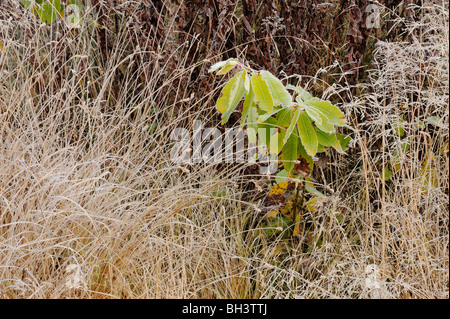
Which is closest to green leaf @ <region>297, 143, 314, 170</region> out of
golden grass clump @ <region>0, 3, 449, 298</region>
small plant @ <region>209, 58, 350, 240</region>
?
small plant @ <region>209, 58, 350, 240</region>

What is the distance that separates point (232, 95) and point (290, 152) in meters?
0.37

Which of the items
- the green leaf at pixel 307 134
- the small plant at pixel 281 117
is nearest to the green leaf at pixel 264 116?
the small plant at pixel 281 117

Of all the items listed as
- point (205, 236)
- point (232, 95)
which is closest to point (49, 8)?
point (232, 95)

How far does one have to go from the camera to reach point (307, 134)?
1.94 metres

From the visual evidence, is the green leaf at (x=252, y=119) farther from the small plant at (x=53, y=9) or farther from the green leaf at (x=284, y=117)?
the small plant at (x=53, y=9)

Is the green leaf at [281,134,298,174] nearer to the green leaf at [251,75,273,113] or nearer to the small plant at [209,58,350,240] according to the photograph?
the small plant at [209,58,350,240]

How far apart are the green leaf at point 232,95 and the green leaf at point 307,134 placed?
0.84 ft

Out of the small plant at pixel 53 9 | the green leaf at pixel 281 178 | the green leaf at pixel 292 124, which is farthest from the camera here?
the small plant at pixel 53 9

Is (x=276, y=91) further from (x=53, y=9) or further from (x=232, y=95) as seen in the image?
(x=53, y=9)

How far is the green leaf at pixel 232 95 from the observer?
1911 millimetres

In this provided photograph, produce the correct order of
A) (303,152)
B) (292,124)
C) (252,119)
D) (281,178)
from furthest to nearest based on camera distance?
(281,178) → (303,152) → (252,119) → (292,124)

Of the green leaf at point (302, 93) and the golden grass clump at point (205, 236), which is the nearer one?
the golden grass clump at point (205, 236)

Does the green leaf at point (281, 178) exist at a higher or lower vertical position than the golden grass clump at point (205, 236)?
higher
